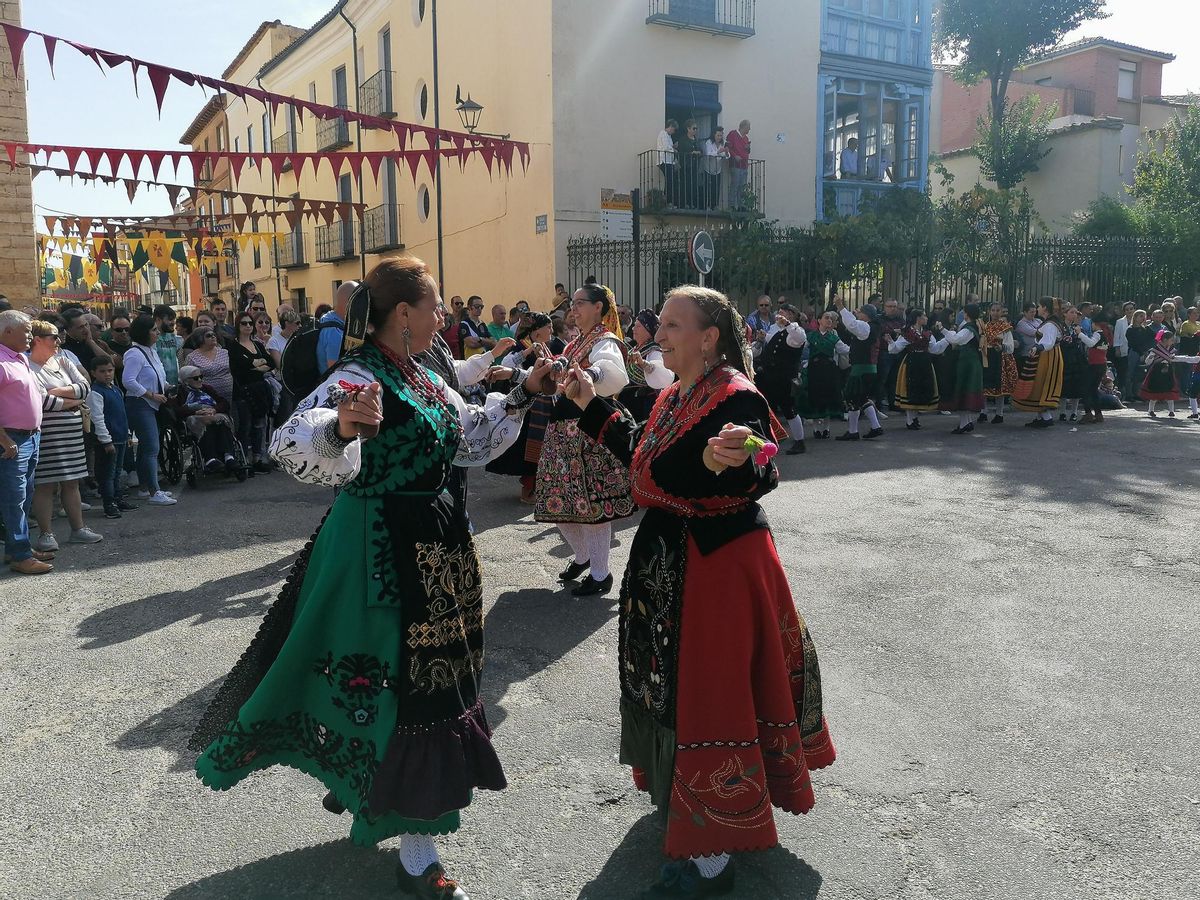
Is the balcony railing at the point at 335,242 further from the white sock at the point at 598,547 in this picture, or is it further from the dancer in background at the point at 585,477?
the white sock at the point at 598,547

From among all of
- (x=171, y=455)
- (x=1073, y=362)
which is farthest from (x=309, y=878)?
(x=1073, y=362)

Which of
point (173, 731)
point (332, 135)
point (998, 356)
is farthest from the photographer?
point (332, 135)

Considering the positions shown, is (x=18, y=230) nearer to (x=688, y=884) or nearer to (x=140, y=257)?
(x=140, y=257)

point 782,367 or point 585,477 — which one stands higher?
point 782,367

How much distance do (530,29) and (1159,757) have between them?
16831mm

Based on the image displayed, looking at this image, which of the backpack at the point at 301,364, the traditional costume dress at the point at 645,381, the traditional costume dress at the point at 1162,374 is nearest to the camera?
the backpack at the point at 301,364

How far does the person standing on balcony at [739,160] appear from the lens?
60.5 ft

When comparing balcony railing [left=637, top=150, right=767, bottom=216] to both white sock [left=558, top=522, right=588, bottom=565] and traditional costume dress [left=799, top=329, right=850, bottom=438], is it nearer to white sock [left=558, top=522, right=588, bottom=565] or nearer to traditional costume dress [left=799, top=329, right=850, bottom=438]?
traditional costume dress [left=799, top=329, right=850, bottom=438]

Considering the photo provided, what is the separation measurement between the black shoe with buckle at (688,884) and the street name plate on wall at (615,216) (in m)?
14.7

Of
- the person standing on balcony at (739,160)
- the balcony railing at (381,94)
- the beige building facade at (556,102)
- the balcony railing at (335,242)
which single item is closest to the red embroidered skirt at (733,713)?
the beige building facade at (556,102)

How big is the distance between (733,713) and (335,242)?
85.0 feet

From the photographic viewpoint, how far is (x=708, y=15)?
18.4 m

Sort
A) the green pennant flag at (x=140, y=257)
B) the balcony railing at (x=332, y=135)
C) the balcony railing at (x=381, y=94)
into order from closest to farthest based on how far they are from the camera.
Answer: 1. the green pennant flag at (x=140, y=257)
2. the balcony railing at (x=381, y=94)
3. the balcony railing at (x=332, y=135)

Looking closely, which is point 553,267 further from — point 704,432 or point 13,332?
point 704,432
